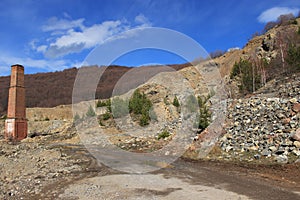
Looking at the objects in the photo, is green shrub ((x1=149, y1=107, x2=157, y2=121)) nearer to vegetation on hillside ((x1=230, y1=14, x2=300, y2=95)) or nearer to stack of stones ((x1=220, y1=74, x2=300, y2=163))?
stack of stones ((x1=220, y1=74, x2=300, y2=163))

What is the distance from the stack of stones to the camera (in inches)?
425

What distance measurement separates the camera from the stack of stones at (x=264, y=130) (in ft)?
35.4

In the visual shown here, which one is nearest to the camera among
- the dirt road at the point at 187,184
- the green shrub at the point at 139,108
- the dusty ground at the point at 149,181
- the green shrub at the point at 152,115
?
the dirt road at the point at 187,184

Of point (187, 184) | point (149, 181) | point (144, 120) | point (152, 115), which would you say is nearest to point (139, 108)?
point (152, 115)

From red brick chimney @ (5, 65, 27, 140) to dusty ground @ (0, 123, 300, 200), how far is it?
12.8 meters

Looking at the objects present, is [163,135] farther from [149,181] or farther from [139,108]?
[149,181]

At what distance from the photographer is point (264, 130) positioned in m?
12.6

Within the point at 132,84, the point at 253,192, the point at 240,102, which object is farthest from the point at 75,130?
the point at 253,192

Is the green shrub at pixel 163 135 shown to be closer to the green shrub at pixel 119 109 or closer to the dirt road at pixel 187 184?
the green shrub at pixel 119 109

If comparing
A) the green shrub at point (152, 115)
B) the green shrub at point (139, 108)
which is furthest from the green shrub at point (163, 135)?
the green shrub at point (152, 115)

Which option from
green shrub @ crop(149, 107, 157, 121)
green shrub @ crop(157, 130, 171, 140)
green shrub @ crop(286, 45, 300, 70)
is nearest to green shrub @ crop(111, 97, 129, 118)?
green shrub @ crop(149, 107, 157, 121)

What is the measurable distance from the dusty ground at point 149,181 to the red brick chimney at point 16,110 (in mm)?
12770

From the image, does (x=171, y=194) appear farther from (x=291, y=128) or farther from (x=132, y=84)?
(x=132, y=84)

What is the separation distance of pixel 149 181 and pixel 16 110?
19.1 meters
